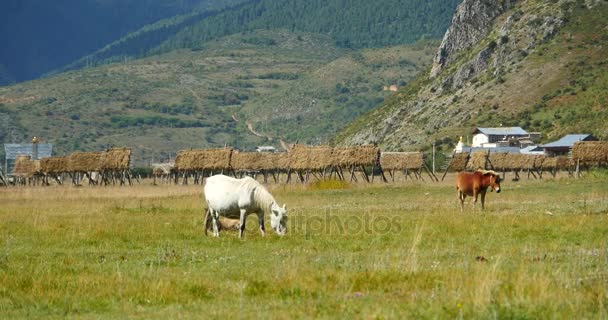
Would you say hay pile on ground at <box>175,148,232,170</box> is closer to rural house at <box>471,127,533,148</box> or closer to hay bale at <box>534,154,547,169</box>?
hay bale at <box>534,154,547,169</box>

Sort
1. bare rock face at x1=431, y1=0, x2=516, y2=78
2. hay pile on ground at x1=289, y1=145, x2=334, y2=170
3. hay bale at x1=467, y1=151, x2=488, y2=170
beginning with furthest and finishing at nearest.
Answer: bare rock face at x1=431, y1=0, x2=516, y2=78 < hay bale at x1=467, y1=151, x2=488, y2=170 < hay pile on ground at x1=289, y1=145, x2=334, y2=170

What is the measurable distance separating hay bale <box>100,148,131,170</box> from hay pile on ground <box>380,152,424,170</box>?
2108cm

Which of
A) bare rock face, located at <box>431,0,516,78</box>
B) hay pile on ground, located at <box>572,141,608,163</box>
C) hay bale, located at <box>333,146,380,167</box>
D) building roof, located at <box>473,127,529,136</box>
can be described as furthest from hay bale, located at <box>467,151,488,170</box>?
bare rock face, located at <box>431,0,516,78</box>

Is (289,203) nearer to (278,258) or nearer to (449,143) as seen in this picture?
(278,258)

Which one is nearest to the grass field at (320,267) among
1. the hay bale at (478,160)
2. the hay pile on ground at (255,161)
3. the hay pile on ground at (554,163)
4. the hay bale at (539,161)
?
the hay bale at (478,160)

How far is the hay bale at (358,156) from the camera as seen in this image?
7906 cm

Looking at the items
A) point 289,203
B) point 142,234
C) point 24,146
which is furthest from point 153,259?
point 24,146

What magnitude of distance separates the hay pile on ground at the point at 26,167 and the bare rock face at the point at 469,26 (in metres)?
75.0

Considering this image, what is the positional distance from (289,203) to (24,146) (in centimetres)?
8496

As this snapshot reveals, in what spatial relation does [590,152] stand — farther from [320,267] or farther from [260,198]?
[320,267]

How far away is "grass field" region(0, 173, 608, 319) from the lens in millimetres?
14984

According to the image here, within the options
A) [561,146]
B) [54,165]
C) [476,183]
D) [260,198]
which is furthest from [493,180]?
[561,146]

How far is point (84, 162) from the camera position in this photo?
87.4 m

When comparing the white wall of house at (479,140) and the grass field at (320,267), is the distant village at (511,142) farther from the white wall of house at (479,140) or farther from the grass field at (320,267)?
the grass field at (320,267)
